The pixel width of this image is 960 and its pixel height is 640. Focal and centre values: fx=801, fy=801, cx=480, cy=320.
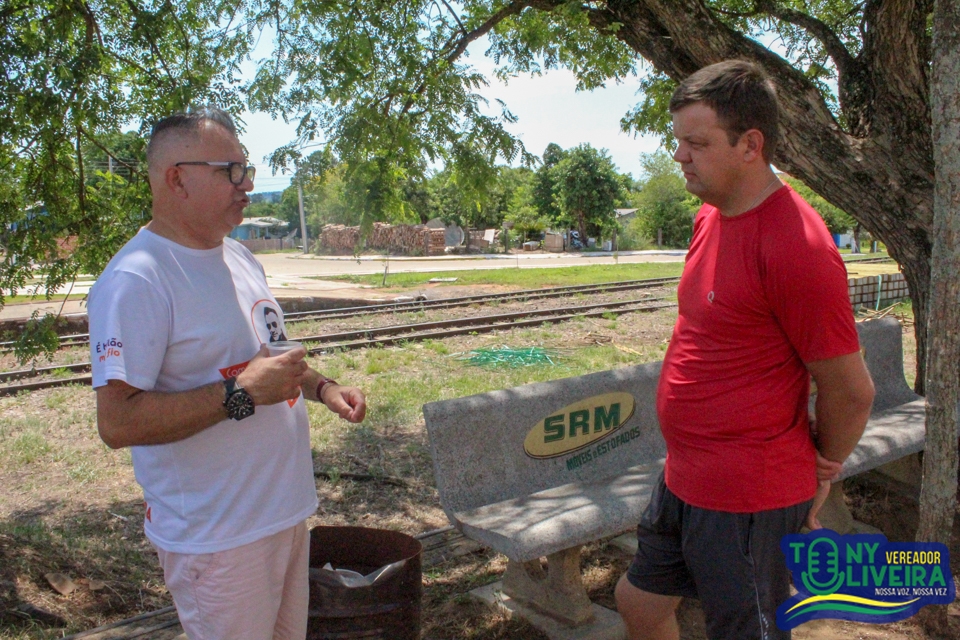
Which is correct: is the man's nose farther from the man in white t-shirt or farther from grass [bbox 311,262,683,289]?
grass [bbox 311,262,683,289]

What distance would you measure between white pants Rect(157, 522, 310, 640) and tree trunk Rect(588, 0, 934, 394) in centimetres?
392

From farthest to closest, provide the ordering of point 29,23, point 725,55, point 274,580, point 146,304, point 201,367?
1. point 725,55
2. point 29,23
3. point 274,580
4. point 201,367
5. point 146,304

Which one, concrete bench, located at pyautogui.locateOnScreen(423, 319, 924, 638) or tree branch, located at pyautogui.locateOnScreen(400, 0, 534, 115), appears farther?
tree branch, located at pyautogui.locateOnScreen(400, 0, 534, 115)

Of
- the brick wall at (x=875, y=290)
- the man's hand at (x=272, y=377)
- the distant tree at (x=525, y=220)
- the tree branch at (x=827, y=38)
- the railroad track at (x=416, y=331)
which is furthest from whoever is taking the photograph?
the distant tree at (x=525, y=220)

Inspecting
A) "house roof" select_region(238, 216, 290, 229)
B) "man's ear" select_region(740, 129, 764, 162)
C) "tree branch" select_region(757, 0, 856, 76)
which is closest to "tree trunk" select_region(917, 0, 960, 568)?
"man's ear" select_region(740, 129, 764, 162)

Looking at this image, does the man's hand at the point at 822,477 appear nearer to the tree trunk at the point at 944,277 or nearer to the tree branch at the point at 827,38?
the tree trunk at the point at 944,277

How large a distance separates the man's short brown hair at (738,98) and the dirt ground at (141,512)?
2.47 m

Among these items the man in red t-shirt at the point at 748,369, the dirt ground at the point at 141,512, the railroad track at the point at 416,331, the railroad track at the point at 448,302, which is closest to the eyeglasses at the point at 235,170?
the man in red t-shirt at the point at 748,369

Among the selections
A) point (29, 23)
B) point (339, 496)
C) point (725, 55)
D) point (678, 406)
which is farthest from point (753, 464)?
point (29, 23)

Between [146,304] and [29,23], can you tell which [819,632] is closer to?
[146,304]

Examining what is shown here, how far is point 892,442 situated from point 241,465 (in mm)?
3978

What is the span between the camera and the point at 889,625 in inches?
145

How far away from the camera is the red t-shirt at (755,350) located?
1.99m

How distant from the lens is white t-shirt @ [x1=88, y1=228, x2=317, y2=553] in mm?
1936
